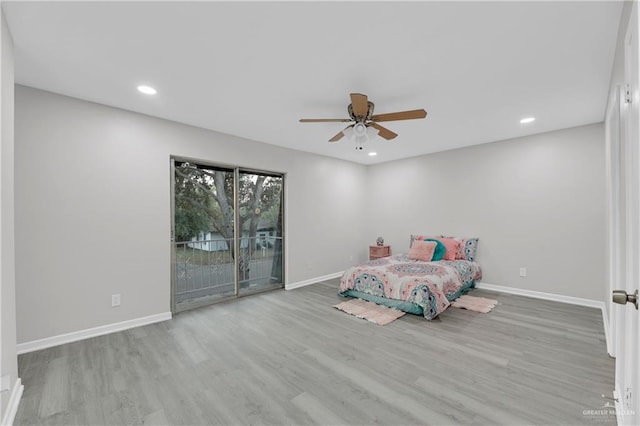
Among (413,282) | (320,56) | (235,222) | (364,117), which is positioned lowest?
(413,282)

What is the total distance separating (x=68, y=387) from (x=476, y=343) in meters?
3.54

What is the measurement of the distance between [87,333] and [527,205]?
607 cm

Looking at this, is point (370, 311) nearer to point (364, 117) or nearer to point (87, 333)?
point (364, 117)

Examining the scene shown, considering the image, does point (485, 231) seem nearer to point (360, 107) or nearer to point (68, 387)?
point (360, 107)

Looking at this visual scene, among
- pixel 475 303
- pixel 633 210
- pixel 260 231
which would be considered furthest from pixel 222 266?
pixel 633 210

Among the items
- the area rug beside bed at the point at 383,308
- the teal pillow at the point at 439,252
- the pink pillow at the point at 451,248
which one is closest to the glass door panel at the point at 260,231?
the area rug beside bed at the point at 383,308

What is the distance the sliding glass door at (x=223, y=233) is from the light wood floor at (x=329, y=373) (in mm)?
847

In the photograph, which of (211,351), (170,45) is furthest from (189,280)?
(170,45)

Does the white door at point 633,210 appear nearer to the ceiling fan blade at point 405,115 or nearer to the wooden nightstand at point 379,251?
the ceiling fan blade at point 405,115

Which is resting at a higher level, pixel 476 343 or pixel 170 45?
pixel 170 45

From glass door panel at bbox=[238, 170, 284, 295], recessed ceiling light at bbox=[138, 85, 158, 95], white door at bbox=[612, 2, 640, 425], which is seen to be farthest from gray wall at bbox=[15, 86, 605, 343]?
white door at bbox=[612, 2, 640, 425]

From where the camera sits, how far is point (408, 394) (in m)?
1.99

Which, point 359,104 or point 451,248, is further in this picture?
point 451,248

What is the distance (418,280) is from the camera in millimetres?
3562
